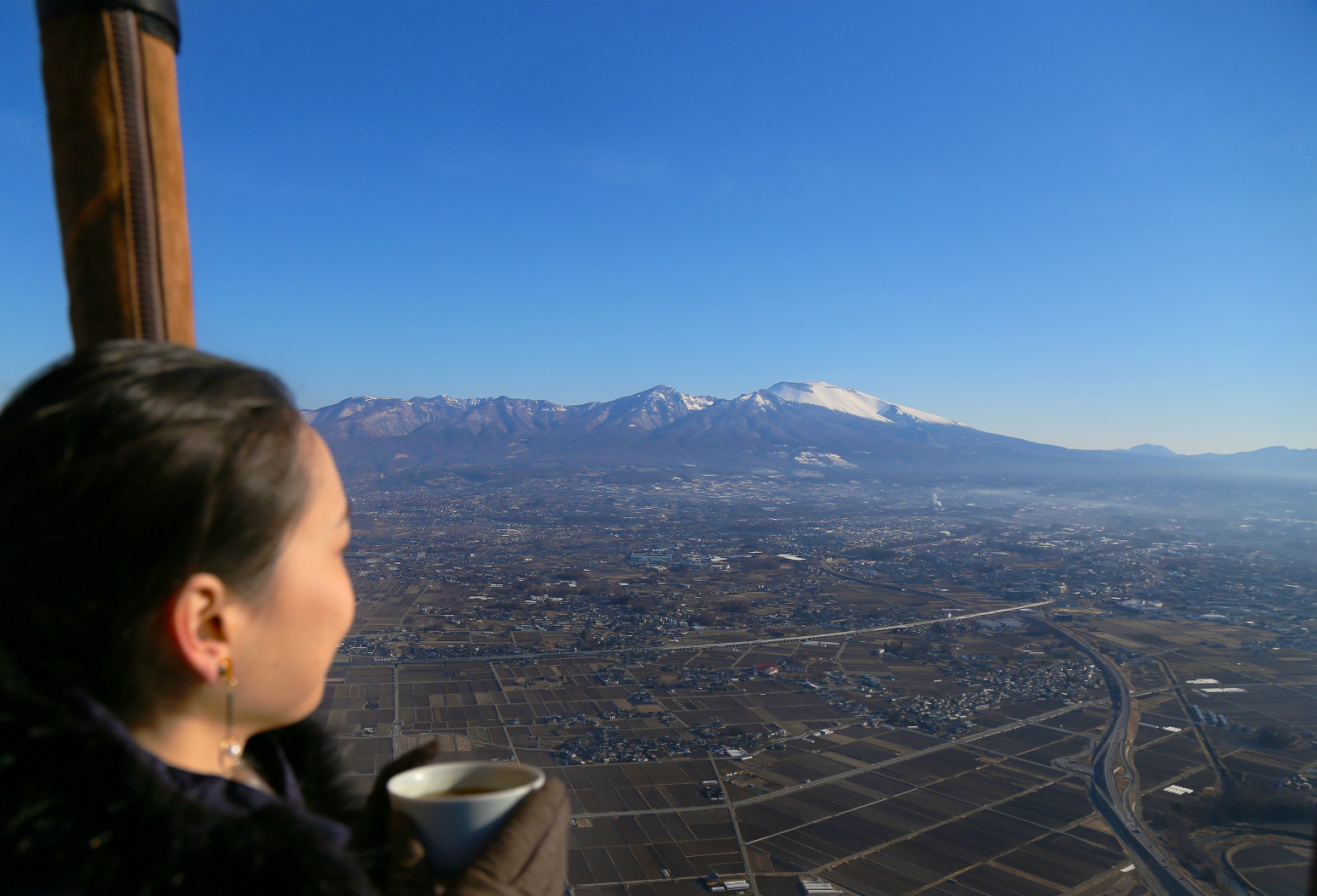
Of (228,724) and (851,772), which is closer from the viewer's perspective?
(228,724)

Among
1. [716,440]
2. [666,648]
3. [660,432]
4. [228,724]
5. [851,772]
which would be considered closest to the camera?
[228,724]

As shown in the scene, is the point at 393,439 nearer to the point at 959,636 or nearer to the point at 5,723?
the point at 959,636

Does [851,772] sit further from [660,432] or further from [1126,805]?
[660,432]

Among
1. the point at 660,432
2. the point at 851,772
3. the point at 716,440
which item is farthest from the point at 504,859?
the point at 660,432

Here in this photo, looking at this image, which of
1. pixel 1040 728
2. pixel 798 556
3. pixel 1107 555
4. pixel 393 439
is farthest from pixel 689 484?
pixel 1040 728

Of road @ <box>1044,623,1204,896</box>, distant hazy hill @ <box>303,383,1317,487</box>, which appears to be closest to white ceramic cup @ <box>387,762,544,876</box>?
road @ <box>1044,623,1204,896</box>

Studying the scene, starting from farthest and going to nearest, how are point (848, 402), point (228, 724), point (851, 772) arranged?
point (848, 402) → point (851, 772) → point (228, 724)

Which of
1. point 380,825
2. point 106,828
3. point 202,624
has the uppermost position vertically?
point 202,624

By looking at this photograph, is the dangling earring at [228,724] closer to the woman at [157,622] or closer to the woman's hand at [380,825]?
the woman at [157,622]

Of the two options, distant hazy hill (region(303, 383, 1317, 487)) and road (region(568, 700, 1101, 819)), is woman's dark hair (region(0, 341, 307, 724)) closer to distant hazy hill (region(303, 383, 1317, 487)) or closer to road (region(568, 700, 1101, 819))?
road (region(568, 700, 1101, 819))
